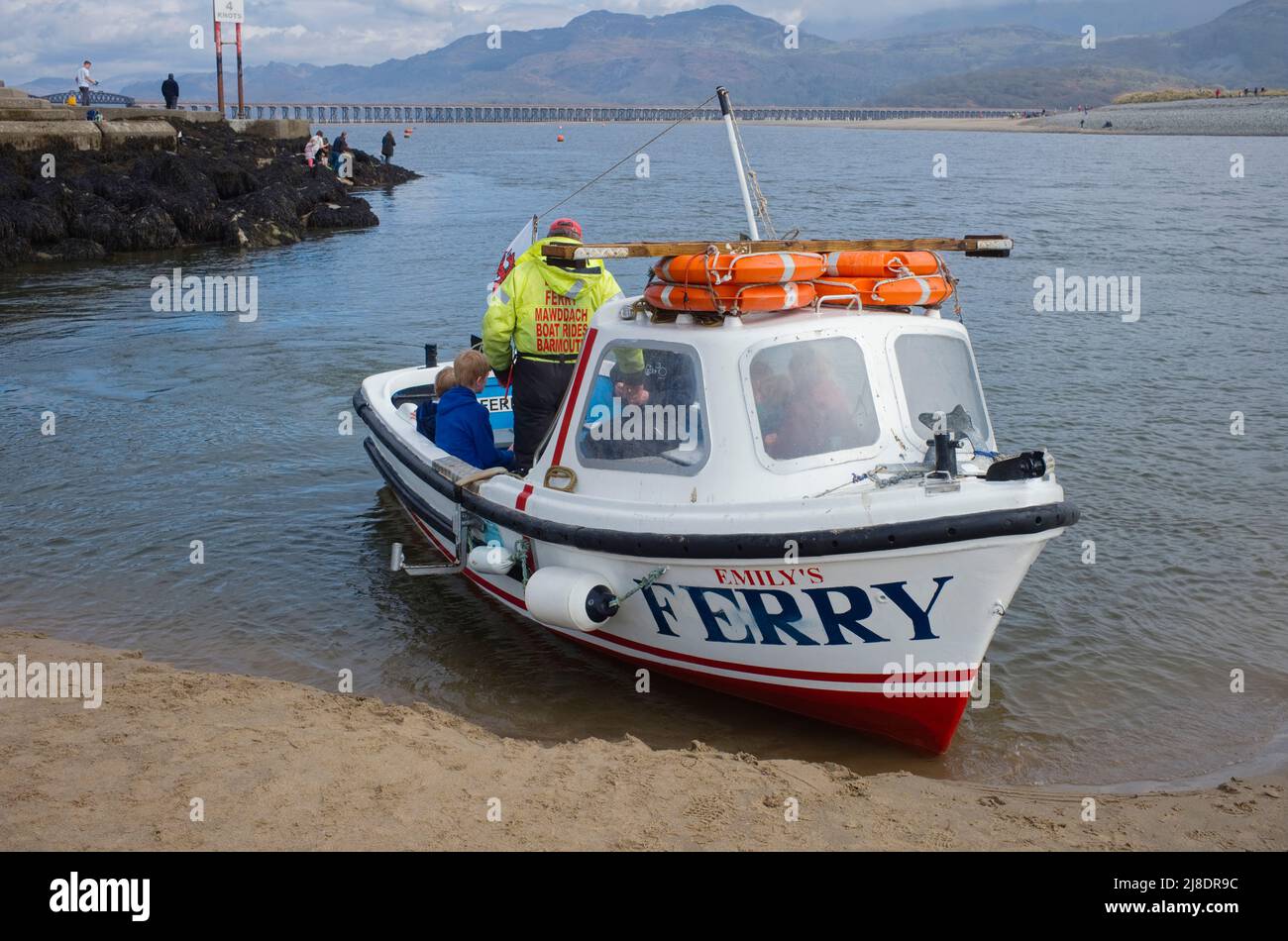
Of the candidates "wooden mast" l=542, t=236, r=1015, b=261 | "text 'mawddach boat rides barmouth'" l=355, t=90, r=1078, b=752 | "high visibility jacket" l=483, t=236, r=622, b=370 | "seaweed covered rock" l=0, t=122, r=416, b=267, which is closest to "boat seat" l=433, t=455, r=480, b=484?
"text 'mawddach boat rides barmouth'" l=355, t=90, r=1078, b=752

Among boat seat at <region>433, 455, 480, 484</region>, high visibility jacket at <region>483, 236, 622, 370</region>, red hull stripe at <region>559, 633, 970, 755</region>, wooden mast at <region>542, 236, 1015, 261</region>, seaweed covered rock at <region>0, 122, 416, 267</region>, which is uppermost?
seaweed covered rock at <region>0, 122, 416, 267</region>

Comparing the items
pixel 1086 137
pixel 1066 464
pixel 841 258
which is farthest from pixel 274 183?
pixel 1086 137

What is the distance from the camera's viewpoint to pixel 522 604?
294 inches

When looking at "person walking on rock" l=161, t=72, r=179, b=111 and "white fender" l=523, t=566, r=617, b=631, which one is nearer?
"white fender" l=523, t=566, r=617, b=631

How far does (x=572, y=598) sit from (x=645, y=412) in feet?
→ 3.52

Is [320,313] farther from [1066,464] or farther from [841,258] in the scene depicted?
[841,258]

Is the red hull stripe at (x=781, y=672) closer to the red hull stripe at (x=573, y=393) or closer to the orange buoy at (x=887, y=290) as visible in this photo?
the red hull stripe at (x=573, y=393)

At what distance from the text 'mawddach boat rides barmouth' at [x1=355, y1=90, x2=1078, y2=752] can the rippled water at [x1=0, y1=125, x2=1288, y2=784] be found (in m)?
0.55

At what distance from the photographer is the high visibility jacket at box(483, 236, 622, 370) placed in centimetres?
741

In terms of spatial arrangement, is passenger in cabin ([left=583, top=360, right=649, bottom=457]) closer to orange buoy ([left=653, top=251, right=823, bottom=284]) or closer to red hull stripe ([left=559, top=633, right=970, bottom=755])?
orange buoy ([left=653, top=251, right=823, bottom=284])

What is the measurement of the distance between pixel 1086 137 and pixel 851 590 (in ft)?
317

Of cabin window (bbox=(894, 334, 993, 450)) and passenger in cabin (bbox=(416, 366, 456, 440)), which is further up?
cabin window (bbox=(894, 334, 993, 450))

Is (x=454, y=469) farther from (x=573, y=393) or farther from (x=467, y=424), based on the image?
(x=573, y=393)

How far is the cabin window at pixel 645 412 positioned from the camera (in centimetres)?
616
